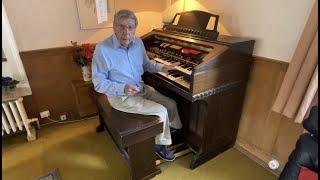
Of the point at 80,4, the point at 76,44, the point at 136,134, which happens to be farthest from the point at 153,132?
the point at 80,4

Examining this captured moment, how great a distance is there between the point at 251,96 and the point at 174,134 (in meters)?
0.80

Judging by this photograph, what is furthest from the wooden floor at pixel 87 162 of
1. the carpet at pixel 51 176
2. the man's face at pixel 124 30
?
the man's face at pixel 124 30

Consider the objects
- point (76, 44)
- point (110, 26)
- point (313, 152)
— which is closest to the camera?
point (313, 152)

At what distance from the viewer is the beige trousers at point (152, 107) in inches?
63.6

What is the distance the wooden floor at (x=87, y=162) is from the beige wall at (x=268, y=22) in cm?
100

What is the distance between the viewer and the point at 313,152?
44.0 inches

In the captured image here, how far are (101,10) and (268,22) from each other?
5.49 feet

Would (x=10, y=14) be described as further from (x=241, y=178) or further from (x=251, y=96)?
(x=241, y=178)

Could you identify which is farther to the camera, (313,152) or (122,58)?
(122,58)

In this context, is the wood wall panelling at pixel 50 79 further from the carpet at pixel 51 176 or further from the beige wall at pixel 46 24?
the carpet at pixel 51 176

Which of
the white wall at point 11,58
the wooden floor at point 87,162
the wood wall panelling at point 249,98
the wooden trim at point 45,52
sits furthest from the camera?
the wooden trim at point 45,52

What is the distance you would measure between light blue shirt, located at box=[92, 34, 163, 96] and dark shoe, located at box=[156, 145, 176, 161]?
0.64m

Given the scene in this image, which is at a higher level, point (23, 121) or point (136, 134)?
point (136, 134)

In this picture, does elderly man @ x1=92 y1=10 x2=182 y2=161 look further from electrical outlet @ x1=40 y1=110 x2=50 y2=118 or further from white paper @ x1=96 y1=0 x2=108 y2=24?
electrical outlet @ x1=40 y1=110 x2=50 y2=118
